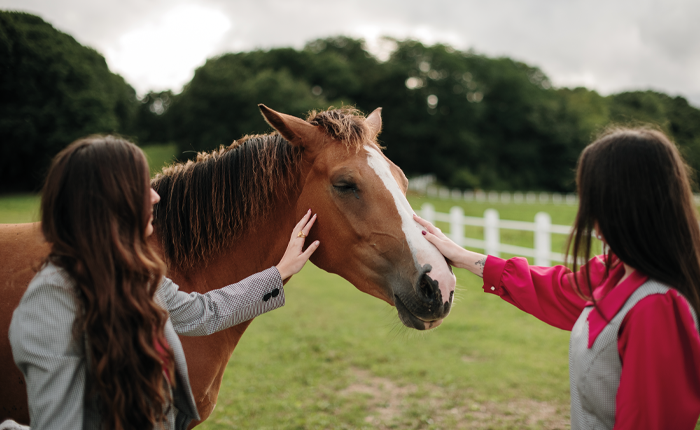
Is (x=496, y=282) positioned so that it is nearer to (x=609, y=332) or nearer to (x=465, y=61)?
(x=609, y=332)

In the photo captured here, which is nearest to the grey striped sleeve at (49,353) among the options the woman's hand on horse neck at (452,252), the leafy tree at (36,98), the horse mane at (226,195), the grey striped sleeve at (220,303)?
the grey striped sleeve at (220,303)

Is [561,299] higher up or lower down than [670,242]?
lower down

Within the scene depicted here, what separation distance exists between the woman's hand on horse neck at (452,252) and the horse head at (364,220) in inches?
2.4

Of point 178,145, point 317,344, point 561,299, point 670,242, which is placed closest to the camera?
point 670,242

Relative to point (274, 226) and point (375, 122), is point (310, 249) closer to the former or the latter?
point (274, 226)

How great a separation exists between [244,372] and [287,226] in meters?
3.66

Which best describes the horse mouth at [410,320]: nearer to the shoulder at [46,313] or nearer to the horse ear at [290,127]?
the horse ear at [290,127]

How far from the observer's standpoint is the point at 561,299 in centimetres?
195

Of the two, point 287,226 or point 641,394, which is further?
point 287,226

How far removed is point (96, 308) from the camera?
1.23m

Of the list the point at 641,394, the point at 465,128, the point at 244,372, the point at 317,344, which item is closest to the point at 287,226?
the point at 641,394

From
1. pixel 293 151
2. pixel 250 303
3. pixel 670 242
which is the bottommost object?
pixel 250 303

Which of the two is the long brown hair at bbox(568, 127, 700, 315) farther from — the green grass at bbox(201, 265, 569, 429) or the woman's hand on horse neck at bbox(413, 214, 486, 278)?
the green grass at bbox(201, 265, 569, 429)

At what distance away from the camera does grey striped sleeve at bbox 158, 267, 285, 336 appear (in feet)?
5.47
